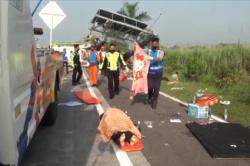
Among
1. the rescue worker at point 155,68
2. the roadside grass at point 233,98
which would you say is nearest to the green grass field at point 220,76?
the roadside grass at point 233,98

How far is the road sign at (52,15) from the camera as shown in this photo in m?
19.9

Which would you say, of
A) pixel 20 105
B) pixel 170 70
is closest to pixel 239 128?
pixel 20 105

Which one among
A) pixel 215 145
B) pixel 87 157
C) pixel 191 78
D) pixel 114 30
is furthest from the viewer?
pixel 114 30

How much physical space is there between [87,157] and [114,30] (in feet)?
153

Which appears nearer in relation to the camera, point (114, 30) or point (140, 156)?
point (140, 156)

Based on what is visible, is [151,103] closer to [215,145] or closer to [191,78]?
[215,145]

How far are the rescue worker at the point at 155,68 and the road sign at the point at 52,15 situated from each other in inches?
306

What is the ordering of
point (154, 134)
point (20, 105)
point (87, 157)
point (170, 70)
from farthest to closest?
1. point (170, 70)
2. point (154, 134)
3. point (87, 157)
4. point (20, 105)

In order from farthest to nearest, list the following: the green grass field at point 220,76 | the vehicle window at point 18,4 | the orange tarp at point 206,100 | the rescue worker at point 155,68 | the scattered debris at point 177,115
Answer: the rescue worker at point 155,68, the green grass field at point 220,76, the orange tarp at point 206,100, the scattered debris at point 177,115, the vehicle window at point 18,4

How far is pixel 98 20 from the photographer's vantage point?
176 feet

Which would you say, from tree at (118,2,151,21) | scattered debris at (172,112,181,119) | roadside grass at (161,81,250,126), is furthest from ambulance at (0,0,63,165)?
tree at (118,2,151,21)

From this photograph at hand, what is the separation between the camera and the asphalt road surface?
24.0 ft

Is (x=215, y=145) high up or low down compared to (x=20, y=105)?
down

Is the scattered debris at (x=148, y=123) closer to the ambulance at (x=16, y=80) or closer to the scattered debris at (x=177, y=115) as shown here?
the scattered debris at (x=177, y=115)
